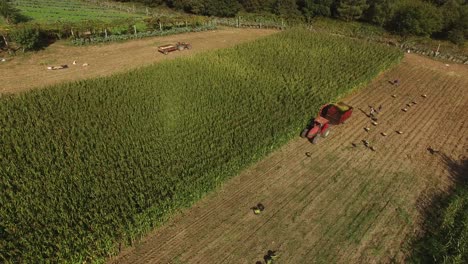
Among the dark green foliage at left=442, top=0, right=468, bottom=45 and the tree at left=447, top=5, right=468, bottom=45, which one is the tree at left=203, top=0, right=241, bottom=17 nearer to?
the dark green foliage at left=442, top=0, right=468, bottom=45

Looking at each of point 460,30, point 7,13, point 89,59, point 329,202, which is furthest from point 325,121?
point 7,13

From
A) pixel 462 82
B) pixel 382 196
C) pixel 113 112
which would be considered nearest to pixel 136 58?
pixel 113 112

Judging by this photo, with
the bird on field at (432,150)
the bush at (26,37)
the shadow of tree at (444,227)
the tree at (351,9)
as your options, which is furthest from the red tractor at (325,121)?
the tree at (351,9)

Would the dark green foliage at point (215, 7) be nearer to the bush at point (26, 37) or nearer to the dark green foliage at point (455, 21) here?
the bush at point (26, 37)

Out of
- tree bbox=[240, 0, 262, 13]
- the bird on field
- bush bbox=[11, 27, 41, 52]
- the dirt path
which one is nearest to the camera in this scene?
the bird on field

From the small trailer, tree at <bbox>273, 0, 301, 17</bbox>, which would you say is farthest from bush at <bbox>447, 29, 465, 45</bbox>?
the small trailer

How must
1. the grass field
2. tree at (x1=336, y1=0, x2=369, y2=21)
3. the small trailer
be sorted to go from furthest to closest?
1. tree at (x1=336, y1=0, x2=369, y2=21)
2. the grass field
3. the small trailer
